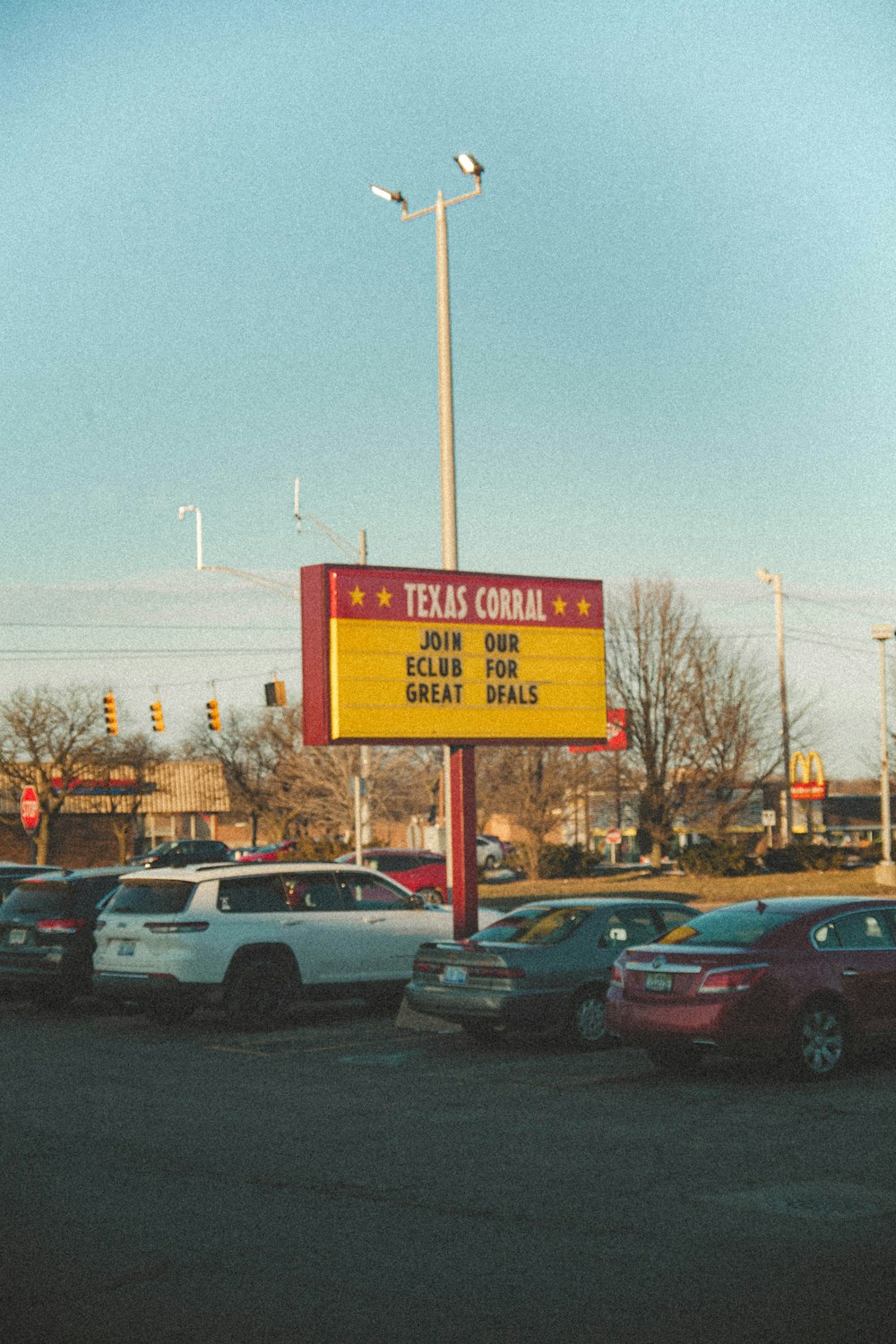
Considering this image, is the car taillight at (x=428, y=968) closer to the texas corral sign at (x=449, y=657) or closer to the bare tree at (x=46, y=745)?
the texas corral sign at (x=449, y=657)

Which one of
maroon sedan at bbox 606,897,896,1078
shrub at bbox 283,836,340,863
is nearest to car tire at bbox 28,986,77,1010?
maroon sedan at bbox 606,897,896,1078

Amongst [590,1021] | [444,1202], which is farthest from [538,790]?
[444,1202]

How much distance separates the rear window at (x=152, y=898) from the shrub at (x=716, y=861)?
29.1 meters

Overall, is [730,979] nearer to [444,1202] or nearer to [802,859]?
[444,1202]

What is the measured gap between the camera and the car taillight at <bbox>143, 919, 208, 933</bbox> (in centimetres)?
1570

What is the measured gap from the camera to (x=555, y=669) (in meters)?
19.1

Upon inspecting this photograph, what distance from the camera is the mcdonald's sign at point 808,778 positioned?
6681 centimetres

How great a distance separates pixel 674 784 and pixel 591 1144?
38.5 m

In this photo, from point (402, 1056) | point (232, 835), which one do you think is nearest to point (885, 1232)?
point (402, 1056)

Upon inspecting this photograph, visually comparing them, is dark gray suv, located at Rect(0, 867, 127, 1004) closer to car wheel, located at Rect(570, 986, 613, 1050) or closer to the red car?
car wheel, located at Rect(570, 986, 613, 1050)

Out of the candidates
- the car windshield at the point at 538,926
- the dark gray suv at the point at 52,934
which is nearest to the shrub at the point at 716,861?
the dark gray suv at the point at 52,934

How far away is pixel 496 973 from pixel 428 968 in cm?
93

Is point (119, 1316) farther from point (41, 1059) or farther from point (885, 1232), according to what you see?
point (41, 1059)

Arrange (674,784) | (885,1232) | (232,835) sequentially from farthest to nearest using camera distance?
(232,835), (674,784), (885,1232)
